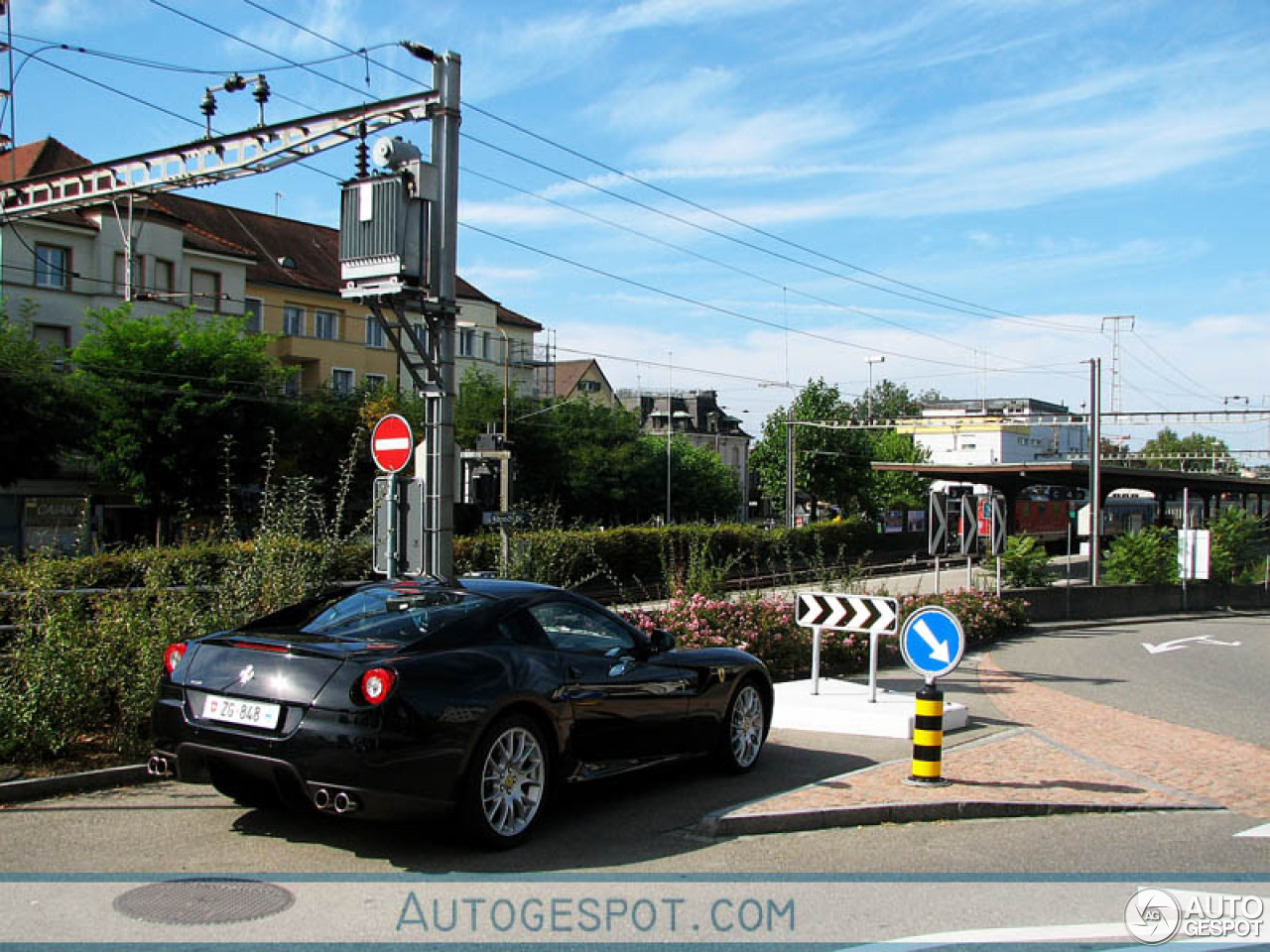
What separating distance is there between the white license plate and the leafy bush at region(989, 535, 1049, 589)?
91.8ft

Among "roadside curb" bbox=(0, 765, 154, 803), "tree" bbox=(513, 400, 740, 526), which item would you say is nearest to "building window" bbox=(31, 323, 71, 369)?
"tree" bbox=(513, 400, 740, 526)

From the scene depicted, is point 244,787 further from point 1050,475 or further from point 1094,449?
point 1050,475

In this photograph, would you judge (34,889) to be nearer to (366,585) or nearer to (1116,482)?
(366,585)

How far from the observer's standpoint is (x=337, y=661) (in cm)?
584

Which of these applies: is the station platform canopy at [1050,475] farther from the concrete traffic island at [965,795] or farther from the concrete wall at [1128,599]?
the concrete traffic island at [965,795]

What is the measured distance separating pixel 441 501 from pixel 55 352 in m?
31.8

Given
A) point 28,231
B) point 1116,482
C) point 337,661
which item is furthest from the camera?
point 1116,482

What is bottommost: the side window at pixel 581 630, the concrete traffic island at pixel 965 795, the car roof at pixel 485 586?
the concrete traffic island at pixel 965 795

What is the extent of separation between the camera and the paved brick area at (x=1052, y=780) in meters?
7.31

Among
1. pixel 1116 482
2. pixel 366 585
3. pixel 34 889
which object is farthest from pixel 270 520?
pixel 1116 482

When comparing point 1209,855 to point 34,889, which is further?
point 1209,855

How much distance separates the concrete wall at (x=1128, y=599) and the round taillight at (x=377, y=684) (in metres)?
24.0

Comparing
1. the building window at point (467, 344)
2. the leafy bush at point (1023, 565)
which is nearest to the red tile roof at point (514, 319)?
the building window at point (467, 344)

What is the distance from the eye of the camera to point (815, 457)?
2635 inches
